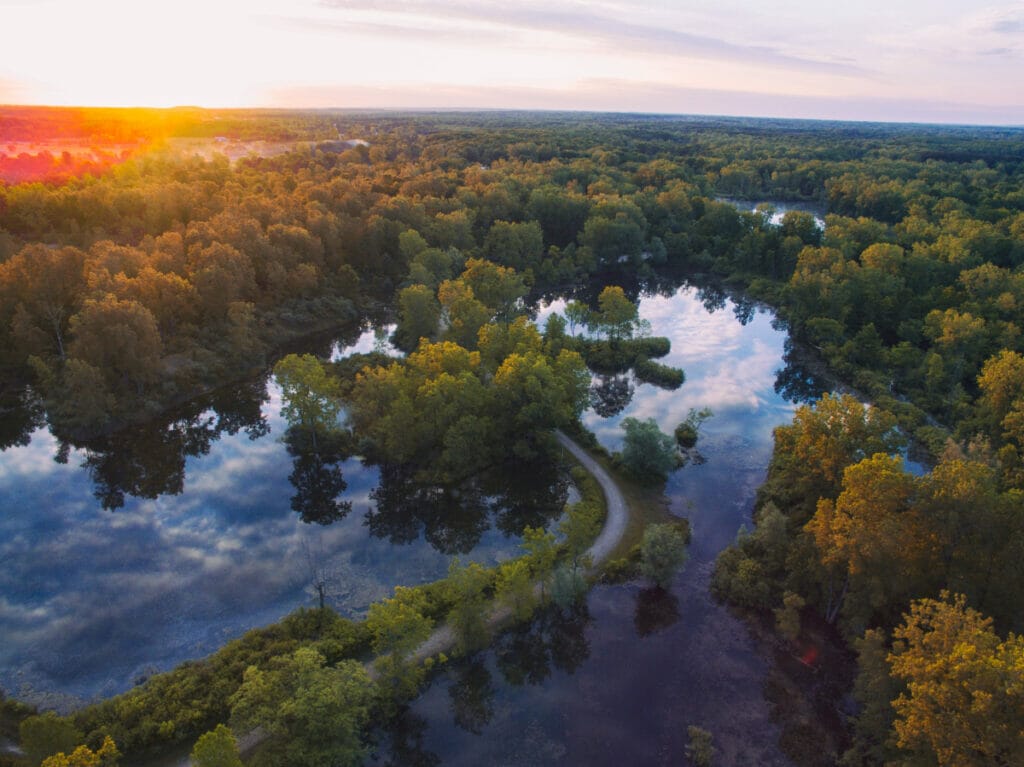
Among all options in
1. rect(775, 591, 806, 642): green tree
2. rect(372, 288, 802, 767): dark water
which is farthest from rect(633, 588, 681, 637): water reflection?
rect(775, 591, 806, 642): green tree

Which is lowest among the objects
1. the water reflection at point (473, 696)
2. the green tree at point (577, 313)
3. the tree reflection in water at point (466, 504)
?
the water reflection at point (473, 696)

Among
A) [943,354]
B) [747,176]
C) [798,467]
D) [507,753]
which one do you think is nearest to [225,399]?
[507,753]

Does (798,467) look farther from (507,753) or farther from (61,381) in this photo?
(61,381)

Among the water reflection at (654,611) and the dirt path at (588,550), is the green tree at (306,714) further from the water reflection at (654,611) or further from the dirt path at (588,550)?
the water reflection at (654,611)

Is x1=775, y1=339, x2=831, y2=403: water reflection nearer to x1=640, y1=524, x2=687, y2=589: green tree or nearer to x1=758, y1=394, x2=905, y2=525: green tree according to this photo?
x1=758, y1=394, x2=905, y2=525: green tree

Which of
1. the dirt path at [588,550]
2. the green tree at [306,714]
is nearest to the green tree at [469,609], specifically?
the dirt path at [588,550]

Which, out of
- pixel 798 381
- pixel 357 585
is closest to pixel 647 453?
pixel 357 585

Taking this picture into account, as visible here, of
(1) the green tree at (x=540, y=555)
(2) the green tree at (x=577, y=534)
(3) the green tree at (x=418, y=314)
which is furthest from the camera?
(3) the green tree at (x=418, y=314)

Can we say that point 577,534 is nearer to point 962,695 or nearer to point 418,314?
point 962,695
